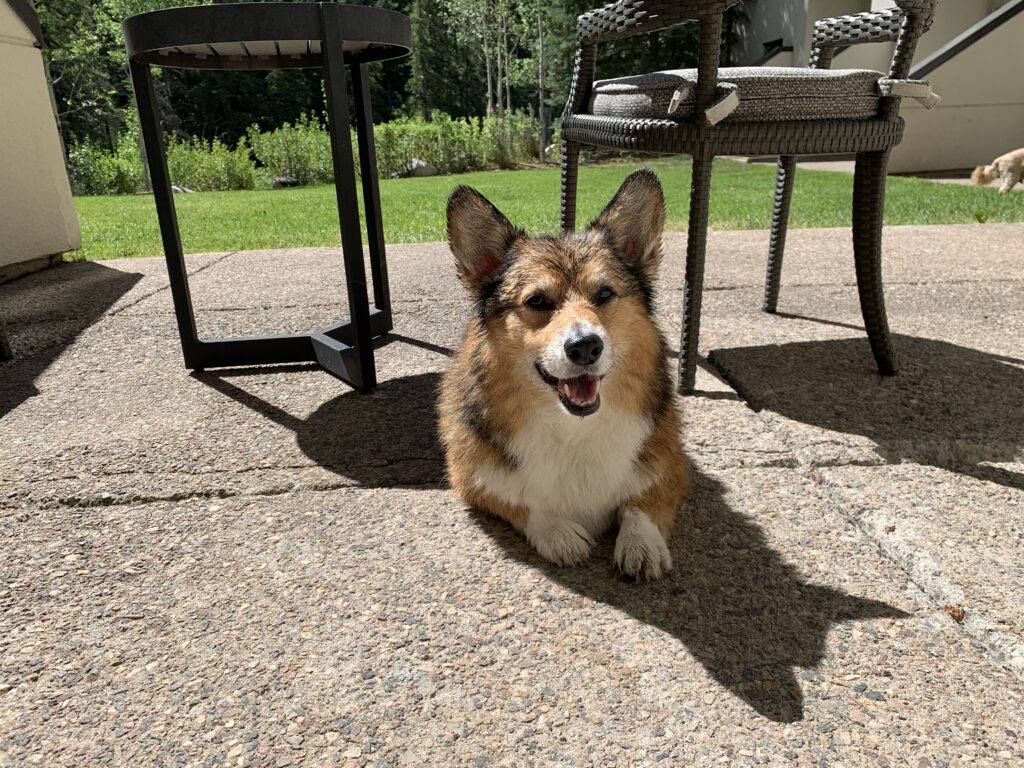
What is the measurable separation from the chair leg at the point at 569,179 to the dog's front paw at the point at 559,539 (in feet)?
6.36

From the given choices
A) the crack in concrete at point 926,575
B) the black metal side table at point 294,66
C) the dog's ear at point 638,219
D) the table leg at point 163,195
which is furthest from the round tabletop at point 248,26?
the crack in concrete at point 926,575

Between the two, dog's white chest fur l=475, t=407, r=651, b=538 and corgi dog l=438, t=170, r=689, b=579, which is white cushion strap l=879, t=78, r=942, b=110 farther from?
dog's white chest fur l=475, t=407, r=651, b=538

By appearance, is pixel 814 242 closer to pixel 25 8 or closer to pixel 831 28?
pixel 831 28

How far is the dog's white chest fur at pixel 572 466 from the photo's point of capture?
7.23ft

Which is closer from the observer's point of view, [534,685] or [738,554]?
[534,685]

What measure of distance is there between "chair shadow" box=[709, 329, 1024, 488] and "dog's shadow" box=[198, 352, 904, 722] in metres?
0.78

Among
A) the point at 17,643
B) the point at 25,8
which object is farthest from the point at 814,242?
the point at 25,8

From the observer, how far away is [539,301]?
2227 millimetres

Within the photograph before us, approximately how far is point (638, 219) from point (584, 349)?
2.31 feet

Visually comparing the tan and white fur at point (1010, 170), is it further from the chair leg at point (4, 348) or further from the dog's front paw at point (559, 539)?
the chair leg at point (4, 348)

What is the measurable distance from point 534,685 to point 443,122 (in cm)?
2184

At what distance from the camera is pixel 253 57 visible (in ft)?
11.9

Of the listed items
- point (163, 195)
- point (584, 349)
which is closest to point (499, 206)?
point (163, 195)

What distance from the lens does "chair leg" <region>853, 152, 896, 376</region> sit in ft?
10.7
